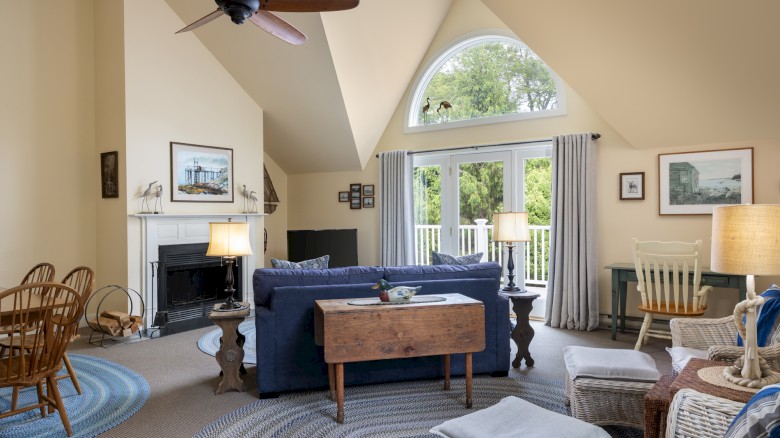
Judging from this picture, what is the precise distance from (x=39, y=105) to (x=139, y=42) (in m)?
1.15

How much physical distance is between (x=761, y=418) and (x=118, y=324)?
15.8 ft

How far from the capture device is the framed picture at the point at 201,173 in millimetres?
5273

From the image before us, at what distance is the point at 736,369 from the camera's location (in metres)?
1.92

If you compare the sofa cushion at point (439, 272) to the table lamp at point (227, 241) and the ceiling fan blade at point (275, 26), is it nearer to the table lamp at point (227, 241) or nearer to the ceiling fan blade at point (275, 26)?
the table lamp at point (227, 241)

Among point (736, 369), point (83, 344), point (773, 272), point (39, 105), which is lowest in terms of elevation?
point (83, 344)

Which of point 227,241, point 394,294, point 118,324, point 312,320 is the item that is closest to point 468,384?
point 394,294

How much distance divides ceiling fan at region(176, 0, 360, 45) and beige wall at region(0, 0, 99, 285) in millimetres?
2792

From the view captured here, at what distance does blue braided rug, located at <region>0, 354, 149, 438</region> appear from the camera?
2.73 metres

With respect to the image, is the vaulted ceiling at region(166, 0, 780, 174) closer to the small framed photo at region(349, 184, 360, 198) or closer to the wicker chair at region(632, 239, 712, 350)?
the small framed photo at region(349, 184, 360, 198)

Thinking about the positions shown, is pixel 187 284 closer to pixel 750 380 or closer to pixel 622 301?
pixel 622 301

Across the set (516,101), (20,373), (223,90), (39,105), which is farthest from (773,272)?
(39,105)

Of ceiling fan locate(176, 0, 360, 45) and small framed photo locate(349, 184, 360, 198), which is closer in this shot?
ceiling fan locate(176, 0, 360, 45)

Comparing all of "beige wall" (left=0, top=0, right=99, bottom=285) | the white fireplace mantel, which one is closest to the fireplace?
the white fireplace mantel

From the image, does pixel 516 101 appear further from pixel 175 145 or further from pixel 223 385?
pixel 223 385
